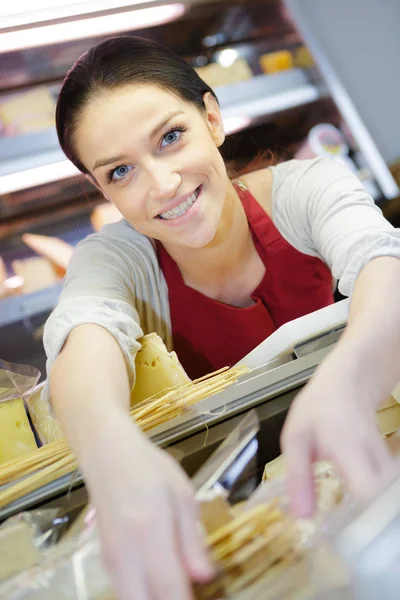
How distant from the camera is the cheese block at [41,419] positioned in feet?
3.75

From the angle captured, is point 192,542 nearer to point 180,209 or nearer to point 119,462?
point 119,462

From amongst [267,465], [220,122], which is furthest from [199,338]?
[267,465]

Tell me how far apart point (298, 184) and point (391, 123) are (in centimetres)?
166

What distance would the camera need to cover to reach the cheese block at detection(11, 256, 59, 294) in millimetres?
1742

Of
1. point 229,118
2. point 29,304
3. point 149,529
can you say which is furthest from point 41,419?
point 229,118

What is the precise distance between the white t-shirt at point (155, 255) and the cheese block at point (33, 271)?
494 mm

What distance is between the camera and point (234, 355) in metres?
1.39

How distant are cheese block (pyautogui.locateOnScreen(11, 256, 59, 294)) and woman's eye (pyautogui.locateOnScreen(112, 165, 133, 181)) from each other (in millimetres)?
670

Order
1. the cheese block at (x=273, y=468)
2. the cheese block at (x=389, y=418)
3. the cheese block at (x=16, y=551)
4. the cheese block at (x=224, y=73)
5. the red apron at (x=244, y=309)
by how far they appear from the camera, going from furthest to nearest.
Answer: the cheese block at (x=224, y=73) → the red apron at (x=244, y=309) → the cheese block at (x=389, y=418) → the cheese block at (x=273, y=468) → the cheese block at (x=16, y=551)

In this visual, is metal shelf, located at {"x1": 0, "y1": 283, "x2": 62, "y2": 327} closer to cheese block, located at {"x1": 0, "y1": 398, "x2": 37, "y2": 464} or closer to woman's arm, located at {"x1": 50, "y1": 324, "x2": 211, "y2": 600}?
cheese block, located at {"x1": 0, "y1": 398, "x2": 37, "y2": 464}

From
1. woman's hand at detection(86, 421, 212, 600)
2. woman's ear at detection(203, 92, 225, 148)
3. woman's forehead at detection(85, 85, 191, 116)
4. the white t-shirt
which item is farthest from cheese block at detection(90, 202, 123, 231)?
woman's hand at detection(86, 421, 212, 600)

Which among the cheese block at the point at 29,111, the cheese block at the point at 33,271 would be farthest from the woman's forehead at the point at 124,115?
the cheese block at the point at 29,111

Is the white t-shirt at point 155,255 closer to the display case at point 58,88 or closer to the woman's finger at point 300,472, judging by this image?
the display case at point 58,88

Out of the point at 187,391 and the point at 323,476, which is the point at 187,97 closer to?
the point at 187,391
